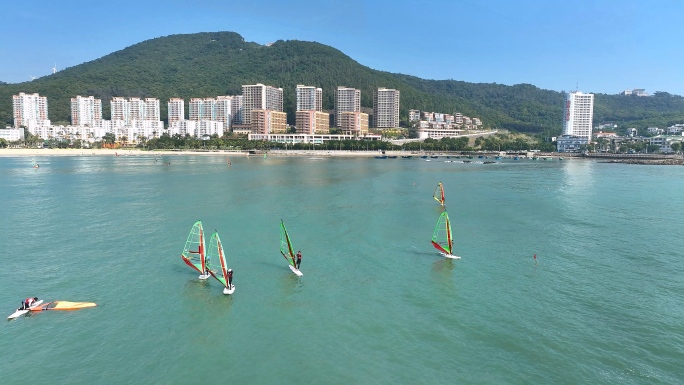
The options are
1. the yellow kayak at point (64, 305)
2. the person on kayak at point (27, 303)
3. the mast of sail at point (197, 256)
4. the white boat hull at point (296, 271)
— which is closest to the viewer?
the person on kayak at point (27, 303)

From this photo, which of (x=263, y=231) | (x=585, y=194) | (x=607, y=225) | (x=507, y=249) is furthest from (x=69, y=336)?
(x=585, y=194)

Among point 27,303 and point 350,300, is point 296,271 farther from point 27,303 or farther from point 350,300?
point 27,303

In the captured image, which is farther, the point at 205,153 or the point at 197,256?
the point at 205,153

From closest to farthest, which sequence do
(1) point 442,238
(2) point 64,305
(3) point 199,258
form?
(2) point 64,305 < (3) point 199,258 < (1) point 442,238

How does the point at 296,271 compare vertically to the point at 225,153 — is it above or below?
below

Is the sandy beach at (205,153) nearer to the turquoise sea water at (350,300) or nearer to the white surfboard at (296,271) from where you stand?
the turquoise sea water at (350,300)

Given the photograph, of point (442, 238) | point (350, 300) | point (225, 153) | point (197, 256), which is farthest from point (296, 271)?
point (225, 153)

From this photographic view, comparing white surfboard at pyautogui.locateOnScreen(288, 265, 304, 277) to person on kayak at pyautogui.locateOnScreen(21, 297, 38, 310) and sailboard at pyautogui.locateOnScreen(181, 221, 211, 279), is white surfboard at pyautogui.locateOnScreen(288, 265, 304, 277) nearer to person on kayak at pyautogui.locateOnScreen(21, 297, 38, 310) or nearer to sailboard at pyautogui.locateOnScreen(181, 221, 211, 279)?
sailboard at pyautogui.locateOnScreen(181, 221, 211, 279)

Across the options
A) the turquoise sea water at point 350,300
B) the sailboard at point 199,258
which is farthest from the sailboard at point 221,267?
the turquoise sea water at point 350,300

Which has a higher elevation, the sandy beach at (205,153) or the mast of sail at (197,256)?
the sandy beach at (205,153)
